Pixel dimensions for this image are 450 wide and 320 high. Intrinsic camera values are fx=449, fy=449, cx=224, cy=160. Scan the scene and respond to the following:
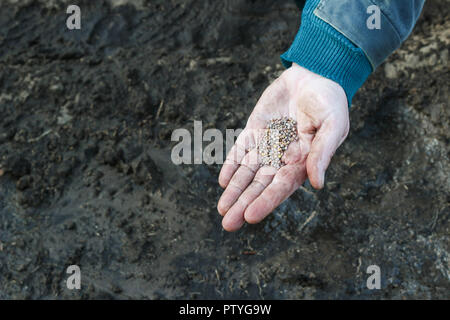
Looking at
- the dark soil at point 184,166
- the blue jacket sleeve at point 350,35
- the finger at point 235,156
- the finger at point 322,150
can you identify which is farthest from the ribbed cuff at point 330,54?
the dark soil at point 184,166

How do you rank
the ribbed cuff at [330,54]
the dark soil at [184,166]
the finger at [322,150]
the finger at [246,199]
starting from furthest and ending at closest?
the dark soil at [184,166] → the ribbed cuff at [330,54] → the finger at [246,199] → the finger at [322,150]

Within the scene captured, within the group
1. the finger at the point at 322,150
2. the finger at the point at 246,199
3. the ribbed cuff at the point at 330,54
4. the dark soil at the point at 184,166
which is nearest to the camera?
the finger at the point at 322,150

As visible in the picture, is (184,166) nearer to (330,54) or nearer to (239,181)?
(239,181)

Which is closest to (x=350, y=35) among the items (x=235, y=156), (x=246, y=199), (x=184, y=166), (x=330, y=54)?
(x=330, y=54)

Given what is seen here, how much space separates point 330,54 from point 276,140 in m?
0.48

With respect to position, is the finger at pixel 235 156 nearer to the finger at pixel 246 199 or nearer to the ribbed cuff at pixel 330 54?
the finger at pixel 246 199

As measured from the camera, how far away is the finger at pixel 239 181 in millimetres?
2066

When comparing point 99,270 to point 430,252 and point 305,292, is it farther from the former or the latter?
point 430,252

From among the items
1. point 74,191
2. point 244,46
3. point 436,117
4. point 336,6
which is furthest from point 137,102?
point 436,117

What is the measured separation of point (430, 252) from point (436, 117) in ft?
2.88

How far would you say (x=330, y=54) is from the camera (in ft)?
6.95

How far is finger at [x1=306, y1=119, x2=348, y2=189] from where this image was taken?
1852 millimetres

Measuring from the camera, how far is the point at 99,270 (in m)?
2.33

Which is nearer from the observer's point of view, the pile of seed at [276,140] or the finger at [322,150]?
the finger at [322,150]
